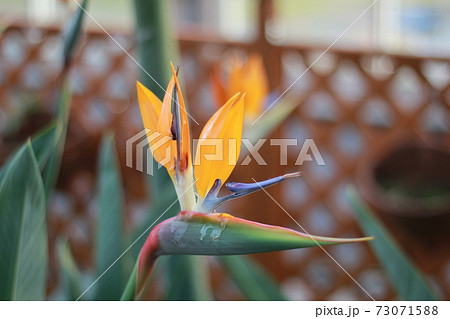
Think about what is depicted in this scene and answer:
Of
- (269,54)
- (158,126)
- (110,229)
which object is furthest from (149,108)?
(269,54)

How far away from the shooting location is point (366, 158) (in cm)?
101

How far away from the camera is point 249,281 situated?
0.36 m

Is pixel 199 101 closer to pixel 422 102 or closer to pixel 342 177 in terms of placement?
pixel 342 177

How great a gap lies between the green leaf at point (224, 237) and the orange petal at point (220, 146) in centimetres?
2

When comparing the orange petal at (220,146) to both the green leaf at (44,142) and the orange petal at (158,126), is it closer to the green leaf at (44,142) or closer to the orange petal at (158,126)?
the orange petal at (158,126)

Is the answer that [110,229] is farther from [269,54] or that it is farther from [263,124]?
[269,54]

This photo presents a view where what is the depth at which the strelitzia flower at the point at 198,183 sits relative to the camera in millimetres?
212

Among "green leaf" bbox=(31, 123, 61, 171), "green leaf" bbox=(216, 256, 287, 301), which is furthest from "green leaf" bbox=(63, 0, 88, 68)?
"green leaf" bbox=(216, 256, 287, 301)

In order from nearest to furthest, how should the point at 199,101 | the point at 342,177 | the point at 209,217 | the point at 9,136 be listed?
the point at 209,217, the point at 9,136, the point at 199,101, the point at 342,177

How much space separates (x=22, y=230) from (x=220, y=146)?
0.13 m

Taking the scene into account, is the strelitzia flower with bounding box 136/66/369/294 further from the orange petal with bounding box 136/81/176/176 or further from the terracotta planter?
the terracotta planter

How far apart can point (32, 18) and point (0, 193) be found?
1.36 ft

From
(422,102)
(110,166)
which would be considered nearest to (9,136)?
(110,166)
